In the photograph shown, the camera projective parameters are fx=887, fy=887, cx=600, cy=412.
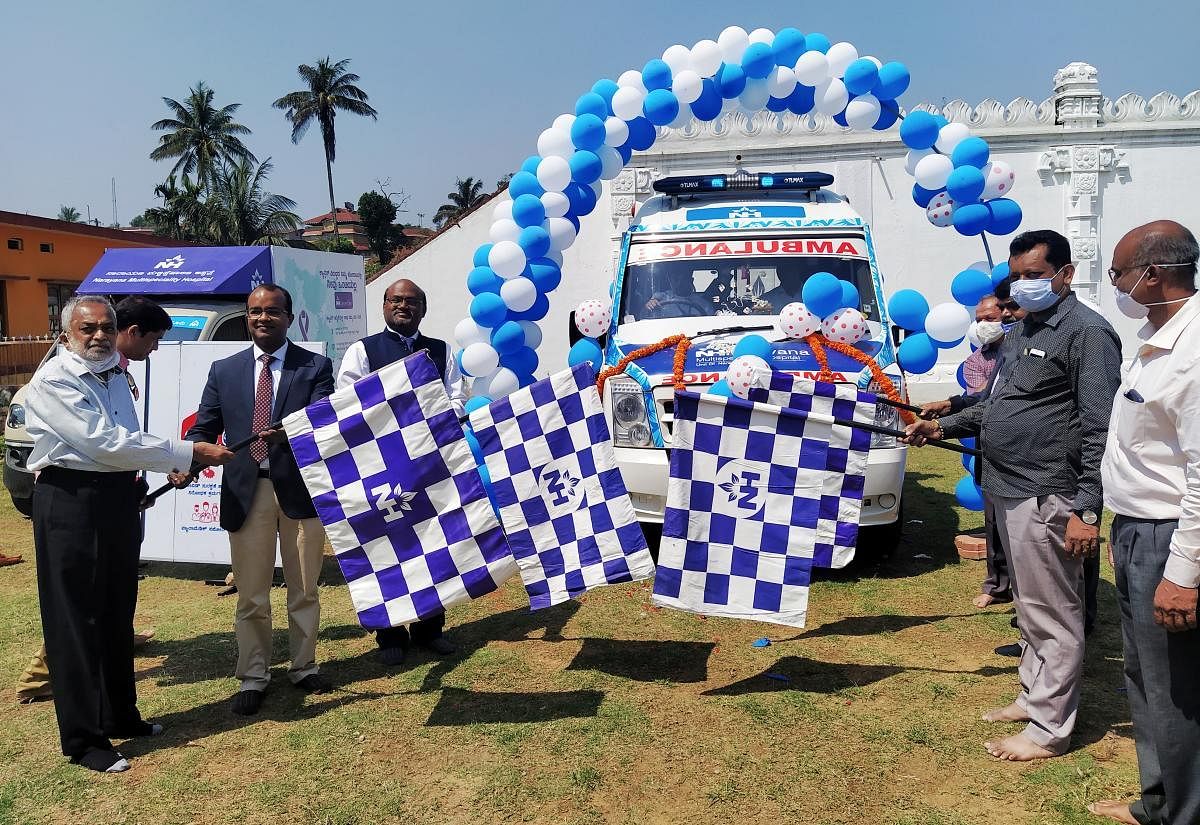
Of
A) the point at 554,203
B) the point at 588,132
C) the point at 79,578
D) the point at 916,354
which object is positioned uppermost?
the point at 588,132

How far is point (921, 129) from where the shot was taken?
7637 mm

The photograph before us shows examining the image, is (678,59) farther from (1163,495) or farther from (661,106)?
(1163,495)

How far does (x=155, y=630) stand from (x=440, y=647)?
2.10 m

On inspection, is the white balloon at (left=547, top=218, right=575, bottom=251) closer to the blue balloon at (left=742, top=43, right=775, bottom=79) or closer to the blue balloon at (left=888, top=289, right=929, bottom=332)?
the blue balloon at (left=742, top=43, right=775, bottom=79)

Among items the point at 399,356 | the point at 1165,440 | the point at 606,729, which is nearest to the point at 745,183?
the point at 399,356

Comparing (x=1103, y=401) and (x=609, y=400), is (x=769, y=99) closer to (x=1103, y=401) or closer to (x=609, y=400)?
(x=609, y=400)

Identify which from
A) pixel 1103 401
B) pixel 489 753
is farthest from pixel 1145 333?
pixel 489 753

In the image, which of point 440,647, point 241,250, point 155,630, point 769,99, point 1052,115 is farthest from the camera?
point 1052,115

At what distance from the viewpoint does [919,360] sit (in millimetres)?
6961

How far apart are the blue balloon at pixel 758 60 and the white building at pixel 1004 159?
7.72 metres

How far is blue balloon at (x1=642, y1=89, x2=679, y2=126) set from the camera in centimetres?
774

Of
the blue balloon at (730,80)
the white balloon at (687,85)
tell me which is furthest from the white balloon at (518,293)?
the blue balloon at (730,80)

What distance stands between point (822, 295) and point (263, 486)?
3.78 meters

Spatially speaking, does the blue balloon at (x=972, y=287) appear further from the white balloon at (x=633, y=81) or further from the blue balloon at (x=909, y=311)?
the white balloon at (x=633, y=81)
